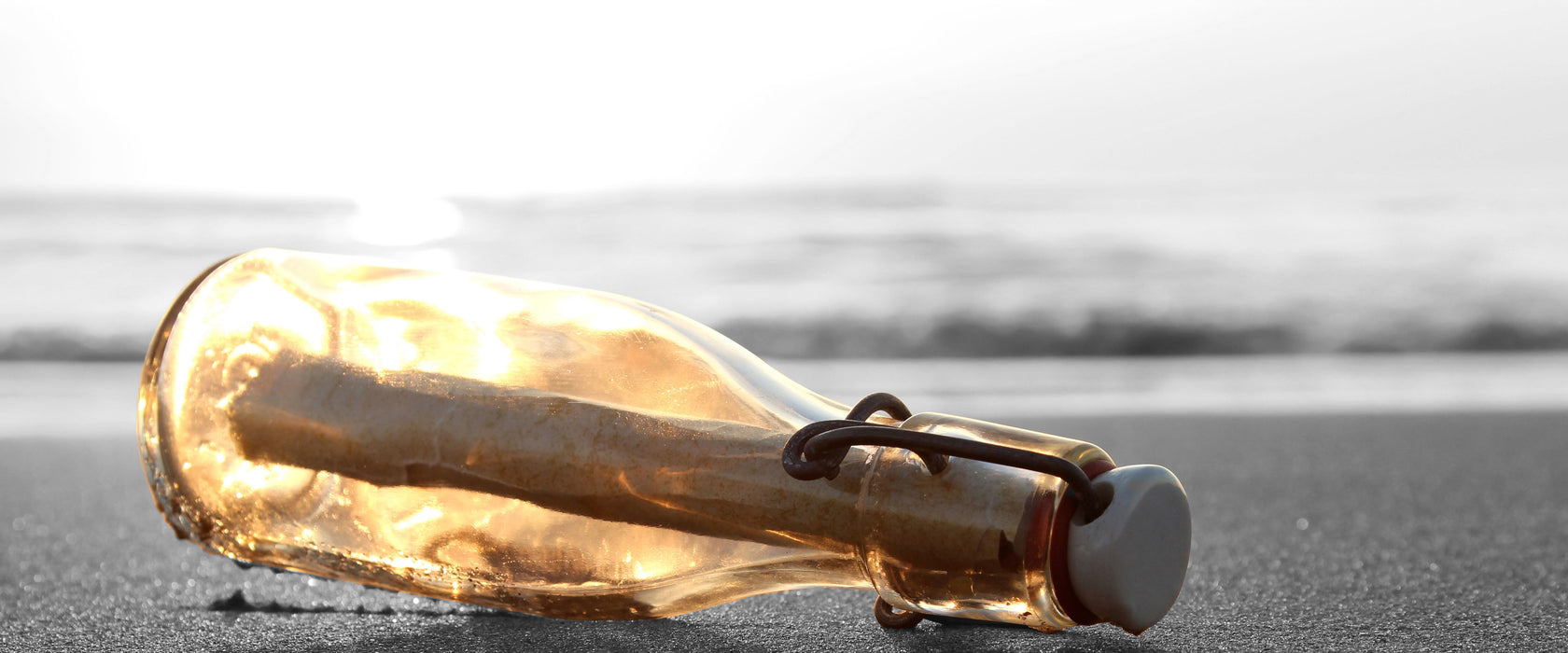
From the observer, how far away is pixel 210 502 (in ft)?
3.30

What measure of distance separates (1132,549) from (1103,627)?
0.35 m

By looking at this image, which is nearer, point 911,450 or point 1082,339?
point 911,450

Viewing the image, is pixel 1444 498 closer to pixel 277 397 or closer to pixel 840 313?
pixel 277 397

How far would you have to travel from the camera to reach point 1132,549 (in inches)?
28.9

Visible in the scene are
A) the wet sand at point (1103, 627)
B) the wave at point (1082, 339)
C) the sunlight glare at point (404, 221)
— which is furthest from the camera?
the sunlight glare at point (404, 221)

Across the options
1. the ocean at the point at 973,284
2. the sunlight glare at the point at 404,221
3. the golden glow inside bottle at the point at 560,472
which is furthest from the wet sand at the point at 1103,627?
the sunlight glare at the point at 404,221

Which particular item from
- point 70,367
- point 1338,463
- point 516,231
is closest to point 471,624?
point 1338,463

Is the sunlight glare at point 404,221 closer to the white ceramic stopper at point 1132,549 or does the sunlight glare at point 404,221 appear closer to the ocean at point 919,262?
the ocean at point 919,262

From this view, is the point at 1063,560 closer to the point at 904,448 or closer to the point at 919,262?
the point at 904,448

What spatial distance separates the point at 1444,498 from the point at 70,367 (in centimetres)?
413

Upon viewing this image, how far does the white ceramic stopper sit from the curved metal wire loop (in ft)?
0.05

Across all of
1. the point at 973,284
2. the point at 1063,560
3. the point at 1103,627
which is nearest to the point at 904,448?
the point at 1063,560

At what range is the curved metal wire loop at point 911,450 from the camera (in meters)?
0.74

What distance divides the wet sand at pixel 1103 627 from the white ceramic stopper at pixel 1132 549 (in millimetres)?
252
